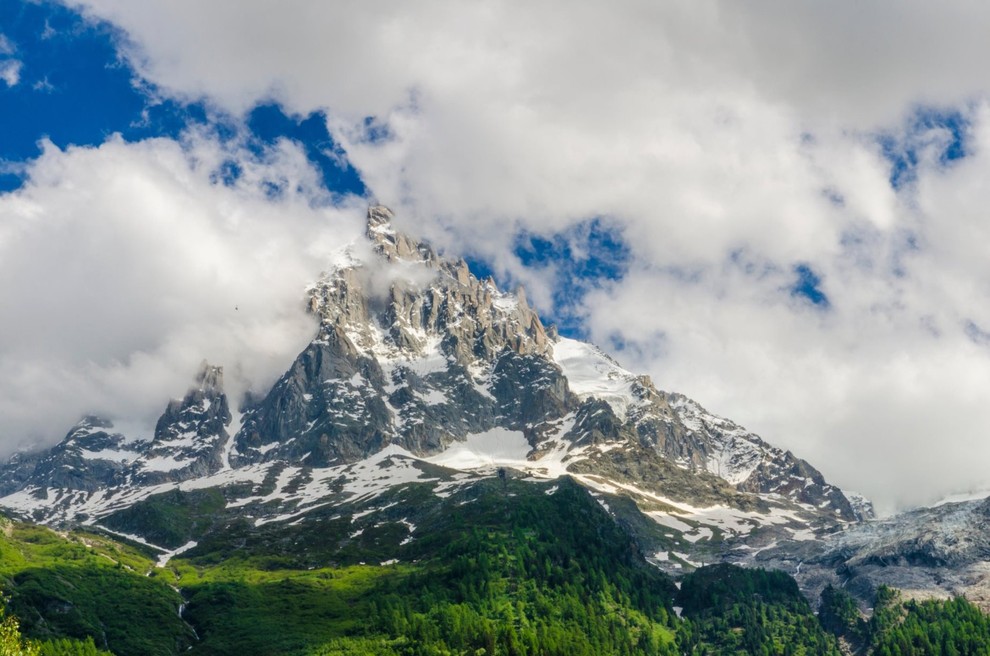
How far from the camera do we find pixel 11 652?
10844cm
